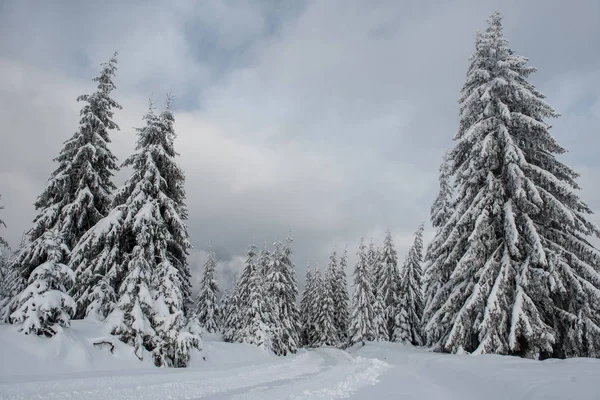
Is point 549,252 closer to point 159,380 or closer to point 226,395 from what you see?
point 226,395

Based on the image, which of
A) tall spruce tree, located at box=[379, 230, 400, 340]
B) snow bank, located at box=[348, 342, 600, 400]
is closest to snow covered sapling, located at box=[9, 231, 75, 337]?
snow bank, located at box=[348, 342, 600, 400]

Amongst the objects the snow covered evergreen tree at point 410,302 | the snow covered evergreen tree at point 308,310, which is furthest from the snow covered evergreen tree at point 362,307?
the snow covered evergreen tree at point 308,310

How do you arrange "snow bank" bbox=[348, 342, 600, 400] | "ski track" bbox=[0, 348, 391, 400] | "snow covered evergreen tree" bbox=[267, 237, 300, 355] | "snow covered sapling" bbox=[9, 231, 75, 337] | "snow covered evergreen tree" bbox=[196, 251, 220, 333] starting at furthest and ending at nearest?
"snow covered evergreen tree" bbox=[196, 251, 220, 333] < "snow covered evergreen tree" bbox=[267, 237, 300, 355] < "snow covered sapling" bbox=[9, 231, 75, 337] < "ski track" bbox=[0, 348, 391, 400] < "snow bank" bbox=[348, 342, 600, 400]

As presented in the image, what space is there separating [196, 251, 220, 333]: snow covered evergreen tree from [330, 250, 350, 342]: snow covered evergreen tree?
2137cm

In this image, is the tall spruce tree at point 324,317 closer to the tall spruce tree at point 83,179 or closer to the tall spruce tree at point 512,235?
the tall spruce tree at point 512,235

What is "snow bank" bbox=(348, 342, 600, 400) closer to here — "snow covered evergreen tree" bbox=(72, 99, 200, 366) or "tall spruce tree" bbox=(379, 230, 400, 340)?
"snow covered evergreen tree" bbox=(72, 99, 200, 366)

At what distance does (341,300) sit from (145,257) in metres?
49.5

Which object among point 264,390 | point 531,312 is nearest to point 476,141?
point 531,312

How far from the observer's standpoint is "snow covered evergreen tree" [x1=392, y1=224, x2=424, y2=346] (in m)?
40.0

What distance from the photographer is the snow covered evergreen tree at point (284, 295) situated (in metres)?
36.4

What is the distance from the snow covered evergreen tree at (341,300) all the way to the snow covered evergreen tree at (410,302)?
18.5 meters

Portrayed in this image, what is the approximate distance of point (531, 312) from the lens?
1376 centimetres

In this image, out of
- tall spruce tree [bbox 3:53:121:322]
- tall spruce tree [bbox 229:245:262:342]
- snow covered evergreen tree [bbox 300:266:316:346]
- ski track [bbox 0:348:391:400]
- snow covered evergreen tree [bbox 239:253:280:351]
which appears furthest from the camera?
snow covered evergreen tree [bbox 300:266:316:346]

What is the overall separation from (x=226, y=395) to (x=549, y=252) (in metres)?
13.8
